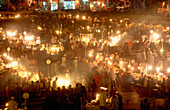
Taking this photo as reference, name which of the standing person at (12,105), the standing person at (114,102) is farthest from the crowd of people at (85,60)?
the standing person at (12,105)

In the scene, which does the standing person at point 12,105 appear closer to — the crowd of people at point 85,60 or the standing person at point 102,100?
A: the crowd of people at point 85,60

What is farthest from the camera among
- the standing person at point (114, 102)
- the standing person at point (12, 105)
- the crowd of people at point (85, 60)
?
the crowd of people at point (85, 60)

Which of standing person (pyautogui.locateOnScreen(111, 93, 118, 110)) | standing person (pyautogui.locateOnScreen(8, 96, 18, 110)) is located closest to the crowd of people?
standing person (pyautogui.locateOnScreen(111, 93, 118, 110))

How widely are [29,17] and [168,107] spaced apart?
54.9 feet

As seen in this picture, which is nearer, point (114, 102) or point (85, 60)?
point (114, 102)

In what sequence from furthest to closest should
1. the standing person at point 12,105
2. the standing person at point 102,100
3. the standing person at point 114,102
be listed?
the standing person at point 102,100, the standing person at point 12,105, the standing person at point 114,102

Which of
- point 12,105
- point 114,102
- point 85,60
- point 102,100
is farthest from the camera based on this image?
point 85,60

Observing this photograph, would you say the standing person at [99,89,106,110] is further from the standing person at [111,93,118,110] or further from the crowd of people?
the standing person at [111,93,118,110]

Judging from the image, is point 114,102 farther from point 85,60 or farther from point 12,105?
point 85,60

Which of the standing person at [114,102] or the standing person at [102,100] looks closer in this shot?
the standing person at [114,102]

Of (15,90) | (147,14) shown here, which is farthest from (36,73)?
(147,14)

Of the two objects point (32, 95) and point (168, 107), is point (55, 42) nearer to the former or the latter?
point (32, 95)

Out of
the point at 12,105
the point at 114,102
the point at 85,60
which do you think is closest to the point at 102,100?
the point at 114,102

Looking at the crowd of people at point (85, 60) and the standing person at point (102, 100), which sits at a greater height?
the crowd of people at point (85, 60)
